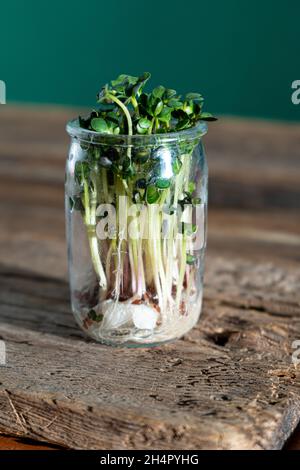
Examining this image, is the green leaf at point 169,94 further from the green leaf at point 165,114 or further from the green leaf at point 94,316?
the green leaf at point 94,316

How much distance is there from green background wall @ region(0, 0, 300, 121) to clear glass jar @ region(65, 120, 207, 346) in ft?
5.77

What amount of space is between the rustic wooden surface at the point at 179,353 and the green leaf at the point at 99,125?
277 millimetres

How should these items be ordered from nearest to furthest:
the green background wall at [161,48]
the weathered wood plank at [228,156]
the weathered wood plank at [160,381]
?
the weathered wood plank at [160,381] → the weathered wood plank at [228,156] → the green background wall at [161,48]

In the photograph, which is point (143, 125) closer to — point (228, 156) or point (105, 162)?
point (105, 162)

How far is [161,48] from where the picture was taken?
9.09 feet

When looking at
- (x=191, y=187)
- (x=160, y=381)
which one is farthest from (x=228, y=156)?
(x=160, y=381)

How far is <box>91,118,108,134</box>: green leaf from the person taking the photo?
0.87m

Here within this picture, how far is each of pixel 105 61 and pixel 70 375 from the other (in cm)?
214

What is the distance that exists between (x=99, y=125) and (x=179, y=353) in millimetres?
299

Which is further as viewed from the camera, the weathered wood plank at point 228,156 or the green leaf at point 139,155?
the weathered wood plank at point 228,156

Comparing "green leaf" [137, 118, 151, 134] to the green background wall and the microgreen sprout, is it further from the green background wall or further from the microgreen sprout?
the green background wall

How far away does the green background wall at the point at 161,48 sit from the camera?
262 cm

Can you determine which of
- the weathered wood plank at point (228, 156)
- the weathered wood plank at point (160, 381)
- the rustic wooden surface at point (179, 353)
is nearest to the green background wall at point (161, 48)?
the weathered wood plank at point (228, 156)

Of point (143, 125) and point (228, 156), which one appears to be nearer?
point (143, 125)
